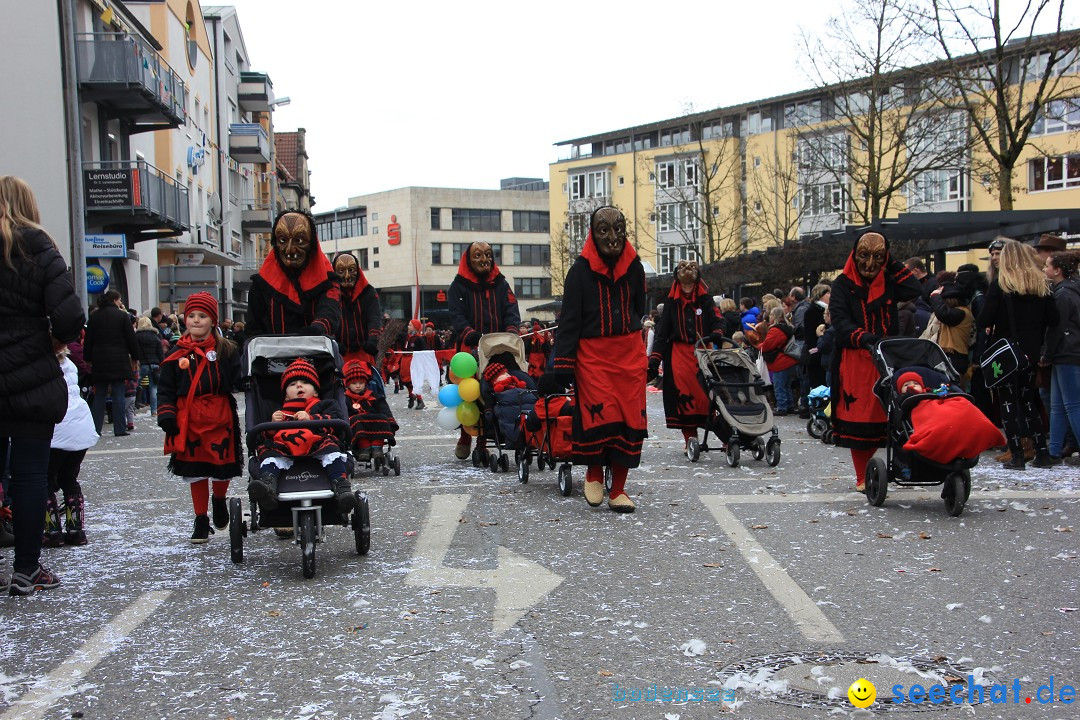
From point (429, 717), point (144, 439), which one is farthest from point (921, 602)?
point (144, 439)

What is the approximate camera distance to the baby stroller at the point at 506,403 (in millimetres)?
9742

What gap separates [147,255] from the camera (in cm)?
3459

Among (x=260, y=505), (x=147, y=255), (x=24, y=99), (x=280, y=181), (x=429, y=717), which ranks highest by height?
(x=280, y=181)

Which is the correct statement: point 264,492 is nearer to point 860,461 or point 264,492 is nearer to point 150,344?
point 860,461

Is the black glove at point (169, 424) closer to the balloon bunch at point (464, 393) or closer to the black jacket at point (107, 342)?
the balloon bunch at point (464, 393)

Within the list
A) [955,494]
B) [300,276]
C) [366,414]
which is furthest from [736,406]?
[300,276]

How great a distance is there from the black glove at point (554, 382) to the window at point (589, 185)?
230ft

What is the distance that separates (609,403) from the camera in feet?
26.6

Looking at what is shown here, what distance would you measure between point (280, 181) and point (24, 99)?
202 ft

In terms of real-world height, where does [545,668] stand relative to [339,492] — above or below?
below

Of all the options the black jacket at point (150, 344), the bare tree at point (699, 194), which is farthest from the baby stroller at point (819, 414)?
the bare tree at point (699, 194)

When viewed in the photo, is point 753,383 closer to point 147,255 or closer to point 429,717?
point 429,717

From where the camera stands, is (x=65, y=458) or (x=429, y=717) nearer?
(x=429, y=717)

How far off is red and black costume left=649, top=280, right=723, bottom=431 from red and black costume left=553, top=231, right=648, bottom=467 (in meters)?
2.70
